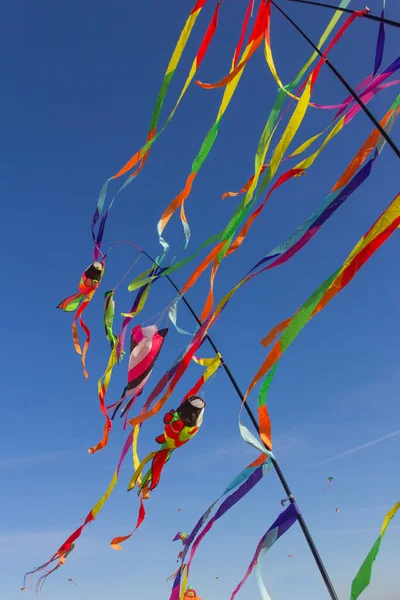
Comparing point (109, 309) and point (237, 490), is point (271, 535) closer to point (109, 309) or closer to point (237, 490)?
point (237, 490)

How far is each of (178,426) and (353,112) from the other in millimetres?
2382

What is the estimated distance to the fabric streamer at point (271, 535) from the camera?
2.09m

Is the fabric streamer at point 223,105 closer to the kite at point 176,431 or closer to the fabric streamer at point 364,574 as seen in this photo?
the kite at point 176,431

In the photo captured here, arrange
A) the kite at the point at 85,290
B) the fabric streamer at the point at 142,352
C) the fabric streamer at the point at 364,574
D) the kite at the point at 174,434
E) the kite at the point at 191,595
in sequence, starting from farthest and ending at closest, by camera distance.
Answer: the kite at the point at 191,595, the kite at the point at 85,290, the fabric streamer at the point at 142,352, the kite at the point at 174,434, the fabric streamer at the point at 364,574

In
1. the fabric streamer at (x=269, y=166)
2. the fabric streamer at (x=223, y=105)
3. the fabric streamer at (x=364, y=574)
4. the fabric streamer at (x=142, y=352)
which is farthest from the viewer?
the fabric streamer at (x=142, y=352)

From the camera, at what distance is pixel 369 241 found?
2100mm

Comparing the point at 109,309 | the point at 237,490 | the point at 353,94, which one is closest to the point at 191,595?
the point at 109,309

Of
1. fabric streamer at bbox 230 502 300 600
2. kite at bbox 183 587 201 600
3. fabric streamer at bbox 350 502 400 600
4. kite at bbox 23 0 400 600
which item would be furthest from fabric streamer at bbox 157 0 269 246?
kite at bbox 183 587 201 600

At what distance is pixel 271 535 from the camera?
86.9 inches

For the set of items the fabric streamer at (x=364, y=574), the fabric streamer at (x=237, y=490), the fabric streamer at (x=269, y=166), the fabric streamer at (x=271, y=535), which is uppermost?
the fabric streamer at (x=269, y=166)

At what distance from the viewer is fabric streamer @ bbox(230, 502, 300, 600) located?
2.09m

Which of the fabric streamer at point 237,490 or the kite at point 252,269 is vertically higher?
the kite at point 252,269

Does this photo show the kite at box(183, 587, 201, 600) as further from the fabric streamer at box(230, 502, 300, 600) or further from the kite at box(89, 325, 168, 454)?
the fabric streamer at box(230, 502, 300, 600)

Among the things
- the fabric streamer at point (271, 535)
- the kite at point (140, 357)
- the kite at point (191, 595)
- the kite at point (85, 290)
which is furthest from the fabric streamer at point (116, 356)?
the kite at point (191, 595)
